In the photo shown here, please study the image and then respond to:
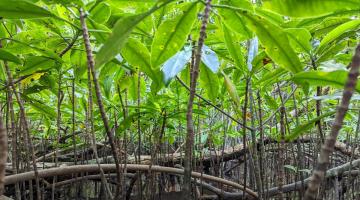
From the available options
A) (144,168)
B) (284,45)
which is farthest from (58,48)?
(284,45)

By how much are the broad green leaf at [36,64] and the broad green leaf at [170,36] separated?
17.5 inches

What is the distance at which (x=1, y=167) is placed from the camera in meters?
0.40

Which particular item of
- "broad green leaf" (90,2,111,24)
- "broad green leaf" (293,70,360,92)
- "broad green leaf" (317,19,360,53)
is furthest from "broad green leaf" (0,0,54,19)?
"broad green leaf" (317,19,360,53)

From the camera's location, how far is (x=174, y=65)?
681mm

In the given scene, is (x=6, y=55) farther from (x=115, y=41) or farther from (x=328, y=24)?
(x=328, y=24)

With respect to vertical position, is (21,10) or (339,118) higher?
(21,10)

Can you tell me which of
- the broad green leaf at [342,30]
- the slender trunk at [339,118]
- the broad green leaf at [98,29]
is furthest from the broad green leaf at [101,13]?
the slender trunk at [339,118]

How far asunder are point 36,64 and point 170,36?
497 millimetres

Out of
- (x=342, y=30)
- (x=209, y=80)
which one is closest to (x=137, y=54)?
(x=209, y=80)

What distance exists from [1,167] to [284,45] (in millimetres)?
497

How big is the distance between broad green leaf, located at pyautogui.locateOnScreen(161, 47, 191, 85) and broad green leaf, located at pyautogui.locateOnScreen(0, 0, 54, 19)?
229 millimetres

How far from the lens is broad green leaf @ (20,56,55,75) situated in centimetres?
99

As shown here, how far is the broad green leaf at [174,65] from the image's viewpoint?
65cm

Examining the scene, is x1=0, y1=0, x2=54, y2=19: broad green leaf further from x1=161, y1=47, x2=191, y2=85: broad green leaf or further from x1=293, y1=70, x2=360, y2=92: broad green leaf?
x1=293, y1=70, x2=360, y2=92: broad green leaf
